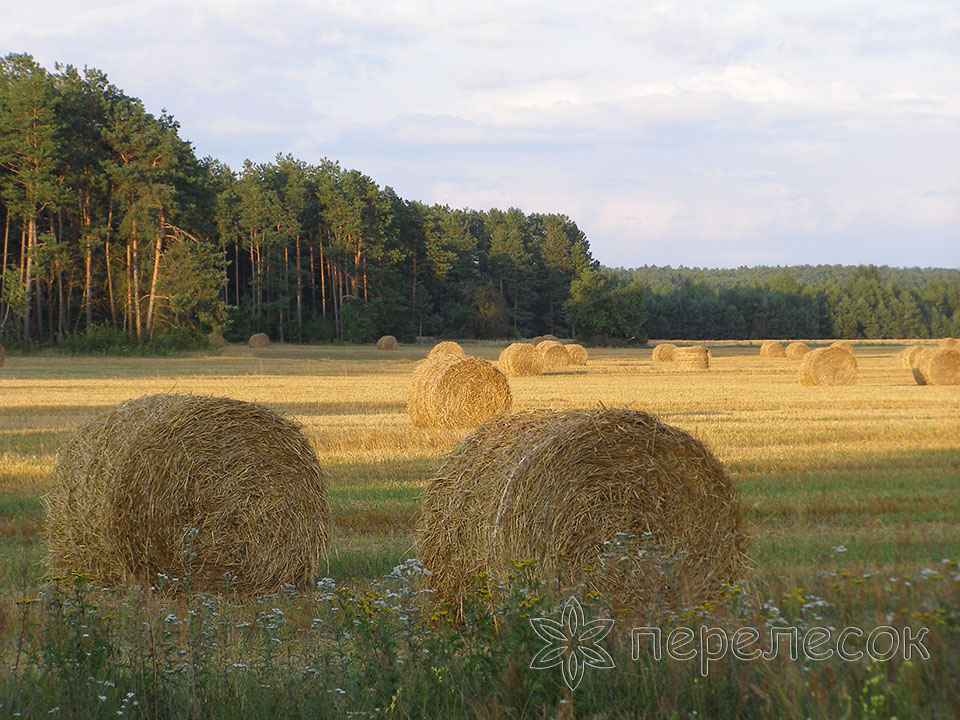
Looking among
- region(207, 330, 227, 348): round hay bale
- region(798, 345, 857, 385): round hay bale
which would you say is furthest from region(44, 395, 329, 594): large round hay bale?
region(207, 330, 227, 348): round hay bale

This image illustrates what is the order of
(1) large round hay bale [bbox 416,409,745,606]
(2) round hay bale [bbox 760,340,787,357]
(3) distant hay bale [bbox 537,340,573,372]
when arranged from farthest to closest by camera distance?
1. (2) round hay bale [bbox 760,340,787,357]
2. (3) distant hay bale [bbox 537,340,573,372]
3. (1) large round hay bale [bbox 416,409,745,606]

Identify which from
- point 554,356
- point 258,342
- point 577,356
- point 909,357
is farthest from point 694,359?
point 258,342

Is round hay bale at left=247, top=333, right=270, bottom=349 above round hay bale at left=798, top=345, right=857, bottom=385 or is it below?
above

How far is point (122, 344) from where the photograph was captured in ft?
172

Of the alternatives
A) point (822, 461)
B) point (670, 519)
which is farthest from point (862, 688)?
point (822, 461)

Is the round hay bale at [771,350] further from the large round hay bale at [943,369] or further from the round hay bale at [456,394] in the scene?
the round hay bale at [456,394]

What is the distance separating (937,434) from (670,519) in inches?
439

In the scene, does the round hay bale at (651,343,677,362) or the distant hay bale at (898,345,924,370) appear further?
the round hay bale at (651,343,677,362)

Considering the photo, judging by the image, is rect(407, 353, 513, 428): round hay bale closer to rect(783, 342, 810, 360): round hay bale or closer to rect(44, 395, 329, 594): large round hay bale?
rect(44, 395, 329, 594): large round hay bale

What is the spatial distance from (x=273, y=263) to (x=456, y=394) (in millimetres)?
59181

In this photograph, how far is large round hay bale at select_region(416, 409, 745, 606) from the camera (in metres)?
6.02

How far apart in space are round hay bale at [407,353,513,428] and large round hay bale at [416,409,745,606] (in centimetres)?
1135

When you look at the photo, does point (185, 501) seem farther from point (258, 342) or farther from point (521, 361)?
point (258, 342)

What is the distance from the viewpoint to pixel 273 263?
2955 inches
